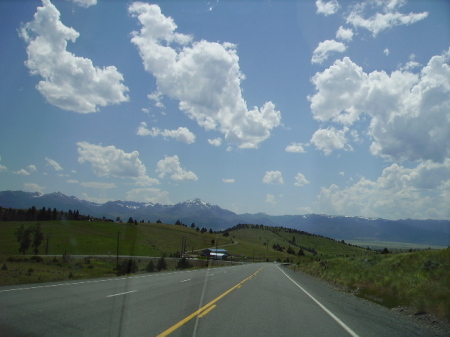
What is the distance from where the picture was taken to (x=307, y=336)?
29.2 feet

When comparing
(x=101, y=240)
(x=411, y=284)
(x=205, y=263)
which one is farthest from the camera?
(x=101, y=240)

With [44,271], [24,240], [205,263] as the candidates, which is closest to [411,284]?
[44,271]

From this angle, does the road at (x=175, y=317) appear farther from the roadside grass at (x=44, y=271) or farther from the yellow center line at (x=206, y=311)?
the roadside grass at (x=44, y=271)

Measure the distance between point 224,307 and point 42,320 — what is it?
5.92 meters

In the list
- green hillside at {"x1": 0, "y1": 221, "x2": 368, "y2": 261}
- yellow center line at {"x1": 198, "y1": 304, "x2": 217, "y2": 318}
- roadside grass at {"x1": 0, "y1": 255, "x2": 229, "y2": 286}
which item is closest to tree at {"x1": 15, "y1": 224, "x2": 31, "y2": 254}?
green hillside at {"x1": 0, "y1": 221, "x2": 368, "y2": 261}

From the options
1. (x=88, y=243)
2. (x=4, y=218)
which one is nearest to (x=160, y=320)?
(x=88, y=243)

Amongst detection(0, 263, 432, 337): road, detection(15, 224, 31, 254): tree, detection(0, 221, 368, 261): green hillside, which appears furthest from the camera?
detection(0, 221, 368, 261): green hillside

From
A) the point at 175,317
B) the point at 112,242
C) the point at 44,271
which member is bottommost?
the point at 112,242

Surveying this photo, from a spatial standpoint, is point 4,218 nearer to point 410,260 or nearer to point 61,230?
point 61,230

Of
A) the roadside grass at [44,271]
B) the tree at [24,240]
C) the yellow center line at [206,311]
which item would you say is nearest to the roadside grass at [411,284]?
the yellow center line at [206,311]

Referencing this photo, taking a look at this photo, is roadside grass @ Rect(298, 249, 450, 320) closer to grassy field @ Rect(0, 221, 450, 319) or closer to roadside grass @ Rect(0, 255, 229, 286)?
grassy field @ Rect(0, 221, 450, 319)

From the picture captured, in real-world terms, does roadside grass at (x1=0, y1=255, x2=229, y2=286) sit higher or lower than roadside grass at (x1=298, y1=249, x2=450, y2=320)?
lower

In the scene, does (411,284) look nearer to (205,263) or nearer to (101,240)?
(205,263)

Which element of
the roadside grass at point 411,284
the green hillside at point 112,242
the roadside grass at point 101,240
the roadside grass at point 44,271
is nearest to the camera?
the roadside grass at point 411,284
